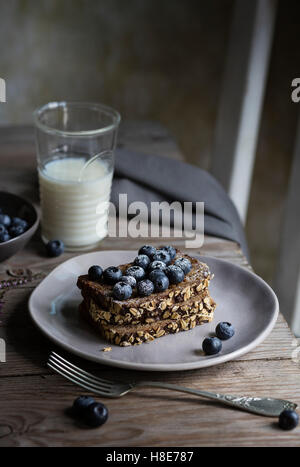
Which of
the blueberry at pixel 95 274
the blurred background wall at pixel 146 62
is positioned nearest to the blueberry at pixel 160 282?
the blueberry at pixel 95 274

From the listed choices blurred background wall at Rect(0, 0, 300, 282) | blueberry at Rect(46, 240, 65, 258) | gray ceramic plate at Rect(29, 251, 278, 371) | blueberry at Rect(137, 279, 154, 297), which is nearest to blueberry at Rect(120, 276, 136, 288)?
blueberry at Rect(137, 279, 154, 297)

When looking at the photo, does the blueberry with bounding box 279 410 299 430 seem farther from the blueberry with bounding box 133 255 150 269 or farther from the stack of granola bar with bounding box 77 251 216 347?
the blueberry with bounding box 133 255 150 269

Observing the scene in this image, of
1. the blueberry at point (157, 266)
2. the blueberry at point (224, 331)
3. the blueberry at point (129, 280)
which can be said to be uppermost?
the blueberry at point (157, 266)

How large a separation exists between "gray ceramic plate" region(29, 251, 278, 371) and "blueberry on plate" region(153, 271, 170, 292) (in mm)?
96

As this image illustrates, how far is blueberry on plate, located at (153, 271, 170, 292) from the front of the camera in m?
1.13

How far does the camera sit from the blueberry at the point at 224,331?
1.13 metres

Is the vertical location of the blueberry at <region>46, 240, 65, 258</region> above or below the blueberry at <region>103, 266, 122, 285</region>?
below

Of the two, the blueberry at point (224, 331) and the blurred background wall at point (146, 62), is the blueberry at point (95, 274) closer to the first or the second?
the blueberry at point (224, 331)

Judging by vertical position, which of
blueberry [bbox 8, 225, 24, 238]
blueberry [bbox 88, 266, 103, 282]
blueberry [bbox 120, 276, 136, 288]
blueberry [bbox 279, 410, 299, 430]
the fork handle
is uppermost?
blueberry [bbox 120, 276, 136, 288]

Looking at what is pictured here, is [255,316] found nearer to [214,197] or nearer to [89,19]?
[214,197]

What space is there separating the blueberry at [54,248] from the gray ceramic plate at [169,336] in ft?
0.37

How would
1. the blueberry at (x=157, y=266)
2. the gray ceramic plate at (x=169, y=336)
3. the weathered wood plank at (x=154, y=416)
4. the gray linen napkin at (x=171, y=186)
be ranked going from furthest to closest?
the gray linen napkin at (x=171, y=186) → the blueberry at (x=157, y=266) → the gray ceramic plate at (x=169, y=336) → the weathered wood plank at (x=154, y=416)

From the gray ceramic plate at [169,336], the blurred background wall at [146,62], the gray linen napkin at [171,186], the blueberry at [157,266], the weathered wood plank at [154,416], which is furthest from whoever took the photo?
the blurred background wall at [146,62]

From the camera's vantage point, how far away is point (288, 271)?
7.18 ft
